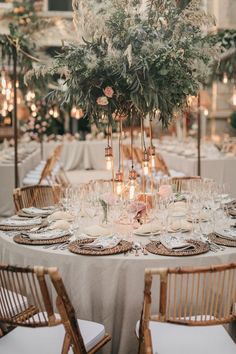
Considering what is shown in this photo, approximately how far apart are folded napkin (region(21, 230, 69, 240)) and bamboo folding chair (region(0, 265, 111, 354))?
0.54m

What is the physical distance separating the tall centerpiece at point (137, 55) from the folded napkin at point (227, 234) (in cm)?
78

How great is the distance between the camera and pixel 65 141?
520 inches

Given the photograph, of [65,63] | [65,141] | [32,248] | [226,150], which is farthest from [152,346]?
[65,141]

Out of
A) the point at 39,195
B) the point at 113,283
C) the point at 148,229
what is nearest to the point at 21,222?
the point at 148,229

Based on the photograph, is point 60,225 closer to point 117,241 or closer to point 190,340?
point 117,241

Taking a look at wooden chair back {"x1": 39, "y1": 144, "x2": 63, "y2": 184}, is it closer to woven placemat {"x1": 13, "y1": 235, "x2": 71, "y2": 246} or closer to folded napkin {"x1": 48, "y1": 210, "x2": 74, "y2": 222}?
folded napkin {"x1": 48, "y1": 210, "x2": 74, "y2": 222}

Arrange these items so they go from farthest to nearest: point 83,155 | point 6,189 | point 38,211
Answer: point 83,155 → point 6,189 → point 38,211

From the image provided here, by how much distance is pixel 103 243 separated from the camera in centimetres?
295

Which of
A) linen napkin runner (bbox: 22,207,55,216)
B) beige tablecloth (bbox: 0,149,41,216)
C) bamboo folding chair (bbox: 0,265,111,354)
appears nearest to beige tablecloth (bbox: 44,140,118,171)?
beige tablecloth (bbox: 0,149,41,216)

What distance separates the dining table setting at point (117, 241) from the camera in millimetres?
2799

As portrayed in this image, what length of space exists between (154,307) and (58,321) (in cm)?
71

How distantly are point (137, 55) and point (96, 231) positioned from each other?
122cm

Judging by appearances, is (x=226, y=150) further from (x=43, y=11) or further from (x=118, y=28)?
(x=43, y=11)

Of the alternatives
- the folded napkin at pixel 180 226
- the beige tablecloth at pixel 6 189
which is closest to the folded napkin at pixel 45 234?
the folded napkin at pixel 180 226
